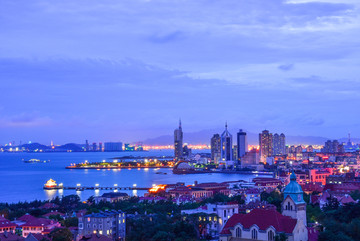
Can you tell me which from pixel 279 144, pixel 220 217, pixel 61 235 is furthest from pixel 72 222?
pixel 279 144

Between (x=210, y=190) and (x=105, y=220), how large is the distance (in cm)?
2576

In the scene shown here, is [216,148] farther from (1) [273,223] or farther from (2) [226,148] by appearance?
(1) [273,223]

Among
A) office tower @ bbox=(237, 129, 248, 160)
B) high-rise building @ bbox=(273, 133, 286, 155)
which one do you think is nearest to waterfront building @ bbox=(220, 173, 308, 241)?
office tower @ bbox=(237, 129, 248, 160)

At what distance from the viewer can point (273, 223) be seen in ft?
52.7

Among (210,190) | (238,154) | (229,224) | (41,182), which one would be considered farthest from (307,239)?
(238,154)

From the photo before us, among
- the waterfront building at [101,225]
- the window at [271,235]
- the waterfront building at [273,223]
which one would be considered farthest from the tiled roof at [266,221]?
the waterfront building at [101,225]

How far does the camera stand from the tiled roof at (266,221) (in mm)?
15938

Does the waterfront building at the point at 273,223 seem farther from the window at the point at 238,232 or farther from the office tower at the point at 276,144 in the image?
the office tower at the point at 276,144

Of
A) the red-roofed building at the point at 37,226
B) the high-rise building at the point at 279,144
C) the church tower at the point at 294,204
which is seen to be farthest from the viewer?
the high-rise building at the point at 279,144

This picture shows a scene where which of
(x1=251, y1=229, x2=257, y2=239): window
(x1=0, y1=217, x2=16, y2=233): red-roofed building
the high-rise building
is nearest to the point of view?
(x1=251, y1=229, x2=257, y2=239): window

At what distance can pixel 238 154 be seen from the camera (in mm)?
121375

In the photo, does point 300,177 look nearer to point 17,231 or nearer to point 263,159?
point 17,231

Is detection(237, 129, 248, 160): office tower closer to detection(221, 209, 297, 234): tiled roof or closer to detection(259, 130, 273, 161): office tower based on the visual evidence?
detection(259, 130, 273, 161): office tower

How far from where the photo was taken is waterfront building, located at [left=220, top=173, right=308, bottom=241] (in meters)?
15.9
